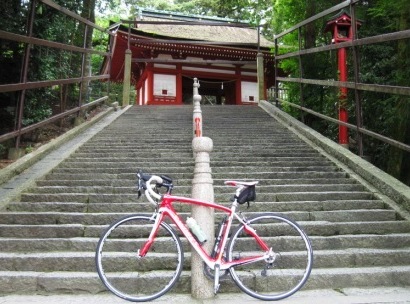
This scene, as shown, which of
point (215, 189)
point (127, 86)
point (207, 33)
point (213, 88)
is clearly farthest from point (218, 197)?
point (213, 88)

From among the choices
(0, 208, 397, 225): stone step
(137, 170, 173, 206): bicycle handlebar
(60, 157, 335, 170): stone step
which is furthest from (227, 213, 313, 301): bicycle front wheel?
(60, 157, 335, 170): stone step

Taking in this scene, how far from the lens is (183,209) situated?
470cm

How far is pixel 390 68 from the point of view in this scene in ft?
23.2

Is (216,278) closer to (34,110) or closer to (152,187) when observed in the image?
(152,187)

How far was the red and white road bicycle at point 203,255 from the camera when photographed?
10.1 ft

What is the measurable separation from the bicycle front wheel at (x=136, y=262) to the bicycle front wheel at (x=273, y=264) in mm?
549

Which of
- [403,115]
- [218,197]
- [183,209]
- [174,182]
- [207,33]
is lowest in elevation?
[183,209]

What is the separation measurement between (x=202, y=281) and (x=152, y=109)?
8.44 m

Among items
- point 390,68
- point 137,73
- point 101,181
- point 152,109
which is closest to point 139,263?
point 101,181

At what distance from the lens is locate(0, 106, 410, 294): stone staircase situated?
3.51m

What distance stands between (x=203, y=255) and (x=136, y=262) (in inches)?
33.1

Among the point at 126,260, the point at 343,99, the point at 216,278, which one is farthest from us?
the point at 343,99

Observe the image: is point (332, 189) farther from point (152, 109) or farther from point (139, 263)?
point (152, 109)

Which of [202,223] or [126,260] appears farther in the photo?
[126,260]
